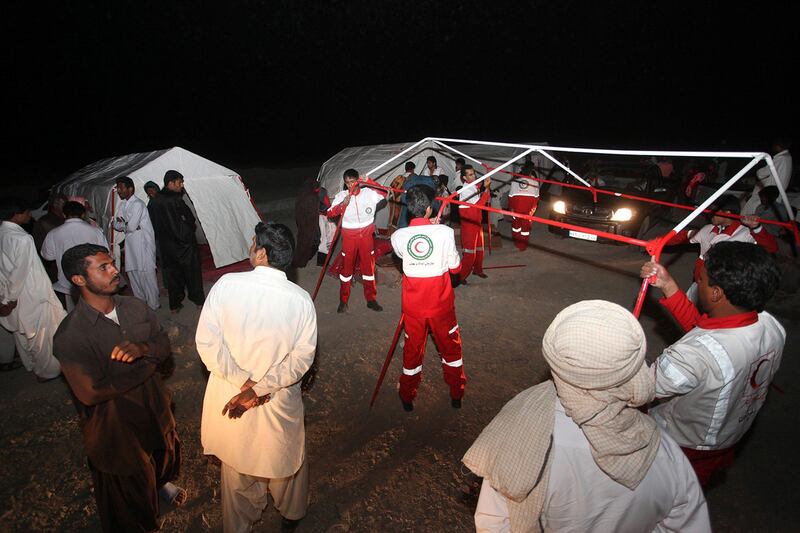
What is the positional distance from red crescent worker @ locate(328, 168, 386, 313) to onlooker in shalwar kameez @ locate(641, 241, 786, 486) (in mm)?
4644

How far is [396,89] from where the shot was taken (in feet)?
193

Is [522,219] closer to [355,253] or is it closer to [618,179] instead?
[618,179]

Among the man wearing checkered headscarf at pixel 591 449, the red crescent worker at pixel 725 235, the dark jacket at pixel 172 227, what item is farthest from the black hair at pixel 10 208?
the red crescent worker at pixel 725 235

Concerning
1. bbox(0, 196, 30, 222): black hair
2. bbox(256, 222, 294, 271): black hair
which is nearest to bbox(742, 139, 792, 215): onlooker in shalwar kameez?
bbox(256, 222, 294, 271): black hair

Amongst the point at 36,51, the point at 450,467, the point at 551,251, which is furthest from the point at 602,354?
the point at 36,51

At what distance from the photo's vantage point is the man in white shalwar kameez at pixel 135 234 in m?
6.07

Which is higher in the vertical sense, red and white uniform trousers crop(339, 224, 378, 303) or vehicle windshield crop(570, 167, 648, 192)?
vehicle windshield crop(570, 167, 648, 192)

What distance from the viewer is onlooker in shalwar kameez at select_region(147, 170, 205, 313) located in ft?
20.3

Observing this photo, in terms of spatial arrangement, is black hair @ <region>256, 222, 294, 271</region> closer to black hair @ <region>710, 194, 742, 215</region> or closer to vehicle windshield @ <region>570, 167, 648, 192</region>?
black hair @ <region>710, 194, 742, 215</region>

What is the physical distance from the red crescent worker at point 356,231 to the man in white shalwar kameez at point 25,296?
355cm

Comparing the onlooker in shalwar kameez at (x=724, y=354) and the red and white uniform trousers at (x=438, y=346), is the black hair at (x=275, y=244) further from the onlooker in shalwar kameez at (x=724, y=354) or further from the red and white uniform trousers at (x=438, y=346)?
the onlooker in shalwar kameez at (x=724, y=354)

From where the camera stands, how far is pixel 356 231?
259 inches

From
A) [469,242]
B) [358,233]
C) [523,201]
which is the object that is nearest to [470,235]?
[469,242]

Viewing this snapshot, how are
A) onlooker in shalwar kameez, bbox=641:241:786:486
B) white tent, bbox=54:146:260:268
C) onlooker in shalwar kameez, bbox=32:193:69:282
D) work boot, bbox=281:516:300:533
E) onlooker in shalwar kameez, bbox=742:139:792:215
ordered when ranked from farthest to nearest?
white tent, bbox=54:146:260:268, onlooker in shalwar kameez, bbox=742:139:792:215, onlooker in shalwar kameez, bbox=32:193:69:282, work boot, bbox=281:516:300:533, onlooker in shalwar kameez, bbox=641:241:786:486
